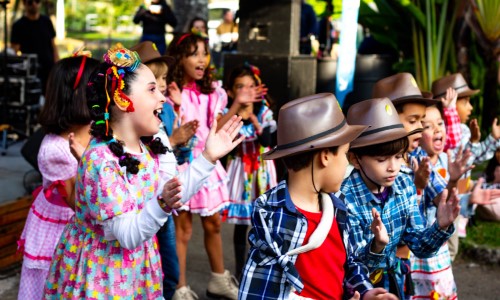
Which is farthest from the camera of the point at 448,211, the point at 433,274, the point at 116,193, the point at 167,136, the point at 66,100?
the point at 167,136

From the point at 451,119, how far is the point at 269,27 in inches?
96.9

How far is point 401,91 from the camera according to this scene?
15.4 ft

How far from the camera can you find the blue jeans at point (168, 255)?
4.75m

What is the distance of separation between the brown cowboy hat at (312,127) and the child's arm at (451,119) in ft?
9.59

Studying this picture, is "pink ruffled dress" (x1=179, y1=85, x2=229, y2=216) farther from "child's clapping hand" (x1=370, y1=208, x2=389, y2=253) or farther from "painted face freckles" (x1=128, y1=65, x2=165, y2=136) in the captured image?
"child's clapping hand" (x1=370, y1=208, x2=389, y2=253)

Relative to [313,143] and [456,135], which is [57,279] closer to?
[313,143]

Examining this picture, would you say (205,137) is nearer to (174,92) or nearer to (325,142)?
(174,92)

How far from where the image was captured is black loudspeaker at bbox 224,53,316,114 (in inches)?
300

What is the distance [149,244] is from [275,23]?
15.4ft

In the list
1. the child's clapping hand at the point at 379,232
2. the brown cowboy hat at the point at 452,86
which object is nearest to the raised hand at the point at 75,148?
the child's clapping hand at the point at 379,232

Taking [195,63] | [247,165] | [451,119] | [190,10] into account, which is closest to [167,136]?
[195,63]

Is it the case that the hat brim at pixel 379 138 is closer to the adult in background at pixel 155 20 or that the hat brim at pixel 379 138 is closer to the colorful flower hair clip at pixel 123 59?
the colorful flower hair clip at pixel 123 59

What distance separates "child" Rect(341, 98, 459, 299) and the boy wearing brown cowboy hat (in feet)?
1.53

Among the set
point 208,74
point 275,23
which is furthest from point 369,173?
point 275,23
